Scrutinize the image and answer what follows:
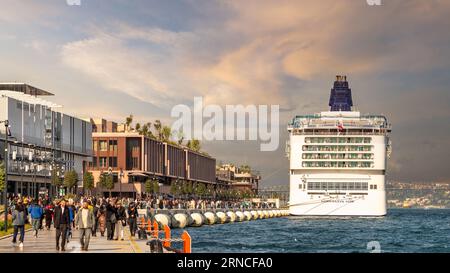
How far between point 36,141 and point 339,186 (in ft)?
170

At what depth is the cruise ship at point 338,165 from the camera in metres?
124

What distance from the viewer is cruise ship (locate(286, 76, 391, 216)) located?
123562mm

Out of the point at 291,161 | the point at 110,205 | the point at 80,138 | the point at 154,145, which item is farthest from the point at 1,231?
the point at 154,145

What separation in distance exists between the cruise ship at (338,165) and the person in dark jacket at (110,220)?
82644 millimetres

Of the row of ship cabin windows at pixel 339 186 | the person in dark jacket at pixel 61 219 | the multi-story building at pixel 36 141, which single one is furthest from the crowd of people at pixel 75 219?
the row of ship cabin windows at pixel 339 186

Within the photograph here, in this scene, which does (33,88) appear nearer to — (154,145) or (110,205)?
(154,145)

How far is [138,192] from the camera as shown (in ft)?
579

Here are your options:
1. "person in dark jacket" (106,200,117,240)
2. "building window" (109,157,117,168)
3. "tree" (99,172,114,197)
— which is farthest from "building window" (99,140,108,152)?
"person in dark jacket" (106,200,117,240)

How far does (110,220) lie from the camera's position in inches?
1649

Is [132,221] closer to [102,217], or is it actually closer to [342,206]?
[102,217]

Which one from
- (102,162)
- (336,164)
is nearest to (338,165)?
(336,164)

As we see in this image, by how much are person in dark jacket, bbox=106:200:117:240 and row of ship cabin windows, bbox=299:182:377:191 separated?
84968mm
